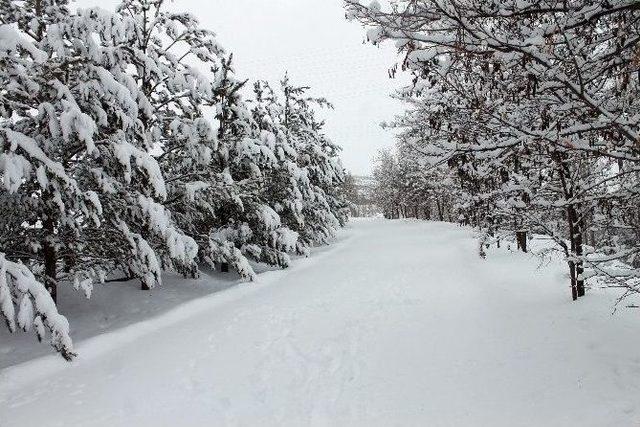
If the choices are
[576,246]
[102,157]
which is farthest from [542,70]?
[102,157]

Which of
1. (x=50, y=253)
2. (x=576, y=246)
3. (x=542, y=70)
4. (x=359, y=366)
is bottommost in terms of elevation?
(x=359, y=366)

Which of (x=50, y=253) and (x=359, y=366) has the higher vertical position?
(x=50, y=253)

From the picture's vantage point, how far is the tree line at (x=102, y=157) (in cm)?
657

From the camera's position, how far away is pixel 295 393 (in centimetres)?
557

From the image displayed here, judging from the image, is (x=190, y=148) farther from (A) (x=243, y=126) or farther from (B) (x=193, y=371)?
(B) (x=193, y=371)

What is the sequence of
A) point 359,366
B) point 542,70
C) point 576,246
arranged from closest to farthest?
point 542,70, point 359,366, point 576,246

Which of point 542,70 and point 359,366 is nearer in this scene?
point 542,70

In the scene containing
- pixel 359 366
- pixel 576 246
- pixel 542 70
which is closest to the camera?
pixel 542 70

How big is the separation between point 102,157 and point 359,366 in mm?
5970

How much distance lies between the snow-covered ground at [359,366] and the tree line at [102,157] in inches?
38.5

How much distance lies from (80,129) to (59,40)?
1.97 metres

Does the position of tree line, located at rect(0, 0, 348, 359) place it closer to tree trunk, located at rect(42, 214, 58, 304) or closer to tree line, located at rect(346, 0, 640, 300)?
tree trunk, located at rect(42, 214, 58, 304)

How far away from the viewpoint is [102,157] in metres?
8.25

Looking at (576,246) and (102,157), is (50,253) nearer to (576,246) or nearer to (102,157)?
(102,157)
